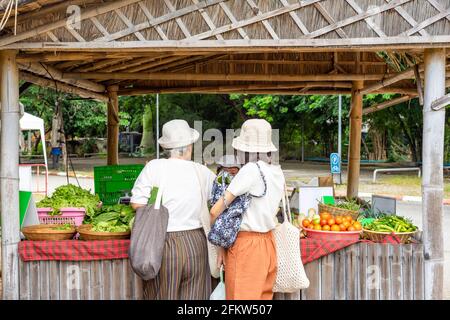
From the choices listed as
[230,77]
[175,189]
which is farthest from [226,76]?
[175,189]

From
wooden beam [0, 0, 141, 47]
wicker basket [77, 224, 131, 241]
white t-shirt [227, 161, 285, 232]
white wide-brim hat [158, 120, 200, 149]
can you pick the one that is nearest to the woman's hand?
white t-shirt [227, 161, 285, 232]

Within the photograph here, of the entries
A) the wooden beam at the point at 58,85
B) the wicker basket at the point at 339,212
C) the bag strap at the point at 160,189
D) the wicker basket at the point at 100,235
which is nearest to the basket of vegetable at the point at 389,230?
the wicker basket at the point at 339,212

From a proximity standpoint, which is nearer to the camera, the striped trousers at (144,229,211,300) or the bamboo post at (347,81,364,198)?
the striped trousers at (144,229,211,300)

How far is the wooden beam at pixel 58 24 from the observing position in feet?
14.0

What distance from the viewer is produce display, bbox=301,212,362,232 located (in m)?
4.76

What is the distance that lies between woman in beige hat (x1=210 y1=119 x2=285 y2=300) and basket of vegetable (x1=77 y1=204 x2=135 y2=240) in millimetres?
1074

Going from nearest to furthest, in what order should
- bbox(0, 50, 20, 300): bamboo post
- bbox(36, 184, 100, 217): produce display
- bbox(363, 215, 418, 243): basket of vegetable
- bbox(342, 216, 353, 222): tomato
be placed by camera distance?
bbox(0, 50, 20, 300): bamboo post, bbox(363, 215, 418, 243): basket of vegetable, bbox(342, 216, 353, 222): tomato, bbox(36, 184, 100, 217): produce display

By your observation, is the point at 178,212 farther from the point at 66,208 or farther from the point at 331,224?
the point at 66,208

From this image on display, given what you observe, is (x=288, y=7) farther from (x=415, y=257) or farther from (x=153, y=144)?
(x=153, y=144)

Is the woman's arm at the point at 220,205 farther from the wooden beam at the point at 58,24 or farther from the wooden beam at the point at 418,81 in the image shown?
the wooden beam at the point at 418,81

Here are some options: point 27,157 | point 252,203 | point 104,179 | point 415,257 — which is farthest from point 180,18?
point 27,157

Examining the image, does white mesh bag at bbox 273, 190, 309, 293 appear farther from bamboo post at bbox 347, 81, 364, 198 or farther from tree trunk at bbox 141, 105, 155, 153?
tree trunk at bbox 141, 105, 155, 153

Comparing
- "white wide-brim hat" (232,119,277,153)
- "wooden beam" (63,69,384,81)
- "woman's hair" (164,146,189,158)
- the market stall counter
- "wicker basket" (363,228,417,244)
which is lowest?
the market stall counter

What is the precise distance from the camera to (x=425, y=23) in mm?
4266
